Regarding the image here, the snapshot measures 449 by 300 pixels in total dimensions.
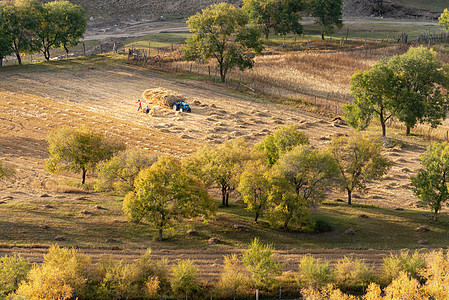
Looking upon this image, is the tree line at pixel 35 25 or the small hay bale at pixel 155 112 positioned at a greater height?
the tree line at pixel 35 25

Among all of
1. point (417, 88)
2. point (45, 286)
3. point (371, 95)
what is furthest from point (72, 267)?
point (417, 88)

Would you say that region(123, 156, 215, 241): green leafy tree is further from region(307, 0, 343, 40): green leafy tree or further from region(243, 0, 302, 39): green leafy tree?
region(307, 0, 343, 40): green leafy tree

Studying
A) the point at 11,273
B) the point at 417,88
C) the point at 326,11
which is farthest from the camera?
the point at 326,11

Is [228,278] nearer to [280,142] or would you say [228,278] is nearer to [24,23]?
[280,142]

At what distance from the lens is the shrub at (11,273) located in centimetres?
3831

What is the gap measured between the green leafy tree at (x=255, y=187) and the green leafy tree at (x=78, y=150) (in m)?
17.8

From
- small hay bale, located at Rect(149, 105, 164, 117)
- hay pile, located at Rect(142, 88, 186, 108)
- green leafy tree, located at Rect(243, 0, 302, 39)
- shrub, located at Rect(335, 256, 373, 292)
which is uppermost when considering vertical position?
green leafy tree, located at Rect(243, 0, 302, 39)

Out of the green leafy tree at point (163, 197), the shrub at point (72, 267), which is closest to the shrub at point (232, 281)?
the green leafy tree at point (163, 197)

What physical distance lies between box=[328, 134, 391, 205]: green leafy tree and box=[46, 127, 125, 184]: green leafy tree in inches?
1047

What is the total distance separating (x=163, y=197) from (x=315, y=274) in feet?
51.4

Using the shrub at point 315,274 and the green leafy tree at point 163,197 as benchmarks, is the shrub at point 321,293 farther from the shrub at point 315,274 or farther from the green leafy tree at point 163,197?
the green leafy tree at point 163,197

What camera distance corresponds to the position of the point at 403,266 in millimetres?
43469

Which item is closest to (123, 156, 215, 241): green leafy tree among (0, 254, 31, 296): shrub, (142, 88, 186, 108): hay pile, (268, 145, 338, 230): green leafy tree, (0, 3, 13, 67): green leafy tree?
(268, 145, 338, 230): green leafy tree

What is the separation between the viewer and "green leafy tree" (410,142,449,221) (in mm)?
53344
